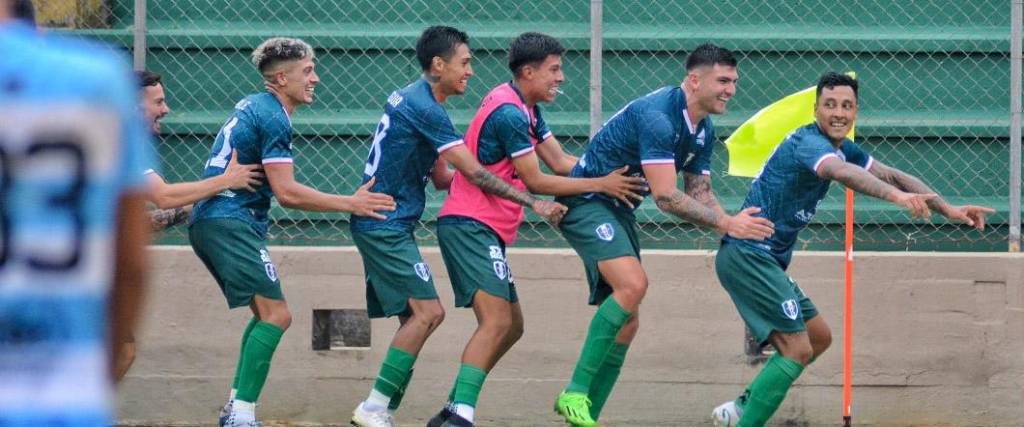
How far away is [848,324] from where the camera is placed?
8.93m

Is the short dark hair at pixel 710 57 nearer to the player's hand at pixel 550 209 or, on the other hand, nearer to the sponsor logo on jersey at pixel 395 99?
the player's hand at pixel 550 209

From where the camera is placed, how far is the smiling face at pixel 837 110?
7988 mm

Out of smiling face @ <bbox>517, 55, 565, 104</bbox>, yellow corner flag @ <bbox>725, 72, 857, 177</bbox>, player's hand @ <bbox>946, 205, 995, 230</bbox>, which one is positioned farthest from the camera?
yellow corner flag @ <bbox>725, 72, 857, 177</bbox>

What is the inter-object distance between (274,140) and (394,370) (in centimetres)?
131

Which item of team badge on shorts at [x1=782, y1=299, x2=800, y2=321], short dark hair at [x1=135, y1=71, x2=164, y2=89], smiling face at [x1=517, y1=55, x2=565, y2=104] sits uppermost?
smiling face at [x1=517, y1=55, x2=565, y2=104]

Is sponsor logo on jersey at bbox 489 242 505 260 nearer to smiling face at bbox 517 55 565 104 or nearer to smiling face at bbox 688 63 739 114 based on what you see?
smiling face at bbox 517 55 565 104

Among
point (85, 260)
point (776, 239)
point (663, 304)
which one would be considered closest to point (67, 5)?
point (663, 304)

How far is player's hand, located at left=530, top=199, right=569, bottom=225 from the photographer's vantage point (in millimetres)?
7930

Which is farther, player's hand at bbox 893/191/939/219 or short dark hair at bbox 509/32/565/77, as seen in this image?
short dark hair at bbox 509/32/565/77

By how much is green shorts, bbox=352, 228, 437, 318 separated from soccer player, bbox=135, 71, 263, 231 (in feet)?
2.11

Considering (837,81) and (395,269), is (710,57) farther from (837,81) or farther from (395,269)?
(395,269)

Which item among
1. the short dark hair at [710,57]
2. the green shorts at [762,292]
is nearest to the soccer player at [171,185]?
the short dark hair at [710,57]

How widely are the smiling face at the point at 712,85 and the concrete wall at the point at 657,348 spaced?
1.24 metres

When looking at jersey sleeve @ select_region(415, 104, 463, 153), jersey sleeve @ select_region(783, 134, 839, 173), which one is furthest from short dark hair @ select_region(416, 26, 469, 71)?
jersey sleeve @ select_region(783, 134, 839, 173)
